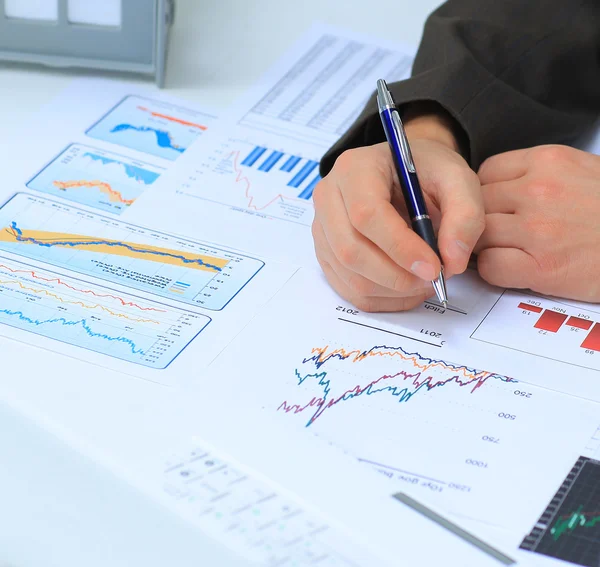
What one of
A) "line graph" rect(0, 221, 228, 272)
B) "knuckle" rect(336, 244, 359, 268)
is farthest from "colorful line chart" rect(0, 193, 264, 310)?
"knuckle" rect(336, 244, 359, 268)

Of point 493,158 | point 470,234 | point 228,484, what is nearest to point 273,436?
point 228,484

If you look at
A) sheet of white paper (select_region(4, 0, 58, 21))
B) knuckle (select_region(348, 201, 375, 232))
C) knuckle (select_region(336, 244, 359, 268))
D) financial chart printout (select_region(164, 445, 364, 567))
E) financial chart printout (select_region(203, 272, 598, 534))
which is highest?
sheet of white paper (select_region(4, 0, 58, 21))

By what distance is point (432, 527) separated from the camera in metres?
0.56

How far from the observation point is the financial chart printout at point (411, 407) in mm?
588

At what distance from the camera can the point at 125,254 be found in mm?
794

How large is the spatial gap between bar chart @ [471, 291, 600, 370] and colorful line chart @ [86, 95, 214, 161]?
402mm

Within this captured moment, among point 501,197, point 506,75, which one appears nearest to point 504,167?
point 501,197

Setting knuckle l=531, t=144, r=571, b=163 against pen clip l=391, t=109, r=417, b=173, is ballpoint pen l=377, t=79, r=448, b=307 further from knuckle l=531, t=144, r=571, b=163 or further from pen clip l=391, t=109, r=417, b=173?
knuckle l=531, t=144, r=571, b=163

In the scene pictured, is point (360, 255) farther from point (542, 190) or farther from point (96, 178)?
point (96, 178)

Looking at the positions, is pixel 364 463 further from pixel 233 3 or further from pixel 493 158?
pixel 233 3

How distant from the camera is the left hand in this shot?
73 centimetres

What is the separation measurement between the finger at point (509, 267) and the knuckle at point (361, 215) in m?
0.13

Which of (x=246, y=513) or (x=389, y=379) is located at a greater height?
(x=389, y=379)

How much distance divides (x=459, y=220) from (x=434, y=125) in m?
0.19
